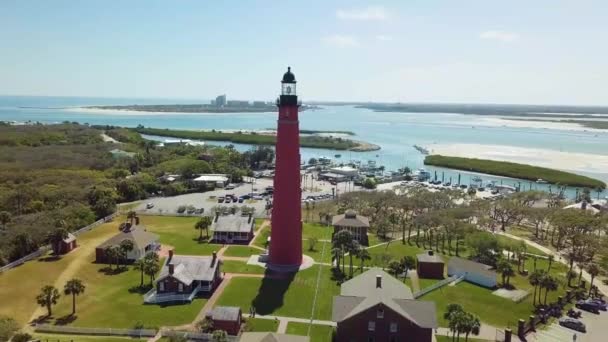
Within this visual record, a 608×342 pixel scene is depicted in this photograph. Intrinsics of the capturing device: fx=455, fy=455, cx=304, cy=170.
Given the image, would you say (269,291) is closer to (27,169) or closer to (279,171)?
(279,171)

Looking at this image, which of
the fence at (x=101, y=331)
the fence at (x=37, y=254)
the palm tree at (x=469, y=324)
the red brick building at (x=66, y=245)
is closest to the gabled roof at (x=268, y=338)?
the fence at (x=101, y=331)

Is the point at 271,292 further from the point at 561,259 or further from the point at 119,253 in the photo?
the point at 561,259

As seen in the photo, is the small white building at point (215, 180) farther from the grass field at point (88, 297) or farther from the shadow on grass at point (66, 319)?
the shadow on grass at point (66, 319)

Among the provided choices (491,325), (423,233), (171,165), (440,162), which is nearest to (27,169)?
(171,165)

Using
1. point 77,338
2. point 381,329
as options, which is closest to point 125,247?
point 77,338

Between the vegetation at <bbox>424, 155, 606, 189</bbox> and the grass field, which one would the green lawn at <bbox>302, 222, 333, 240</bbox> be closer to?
the grass field

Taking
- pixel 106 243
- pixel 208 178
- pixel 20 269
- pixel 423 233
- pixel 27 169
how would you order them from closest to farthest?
pixel 20 269
pixel 106 243
pixel 423 233
pixel 27 169
pixel 208 178

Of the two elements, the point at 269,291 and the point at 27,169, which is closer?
the point at 269,291
